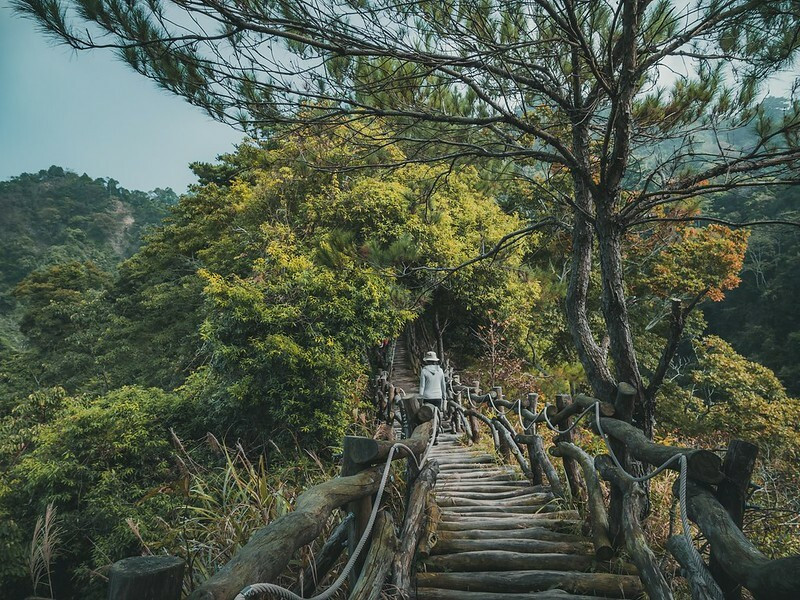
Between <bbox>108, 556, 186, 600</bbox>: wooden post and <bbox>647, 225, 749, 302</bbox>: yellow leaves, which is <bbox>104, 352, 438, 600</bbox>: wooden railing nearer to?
<bbox>108, 556, 186, 600</bbox>: wooden post

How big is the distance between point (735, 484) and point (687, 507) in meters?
0.27

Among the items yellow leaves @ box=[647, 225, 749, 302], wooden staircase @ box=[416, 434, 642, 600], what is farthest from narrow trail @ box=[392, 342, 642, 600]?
yellow leaves @ box=[647, 225, 749, 302]

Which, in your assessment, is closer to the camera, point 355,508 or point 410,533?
point 355,508

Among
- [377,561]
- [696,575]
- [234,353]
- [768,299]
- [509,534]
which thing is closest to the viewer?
[696,575]

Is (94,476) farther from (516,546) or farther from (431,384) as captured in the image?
(516,546)

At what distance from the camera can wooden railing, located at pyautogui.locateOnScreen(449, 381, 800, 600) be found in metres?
1.36

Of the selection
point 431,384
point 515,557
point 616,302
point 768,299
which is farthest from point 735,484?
point 768,299

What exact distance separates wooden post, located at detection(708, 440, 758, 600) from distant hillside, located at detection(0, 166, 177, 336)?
36084 mm

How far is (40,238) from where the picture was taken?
4153 centimetres

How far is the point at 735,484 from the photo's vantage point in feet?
5.67

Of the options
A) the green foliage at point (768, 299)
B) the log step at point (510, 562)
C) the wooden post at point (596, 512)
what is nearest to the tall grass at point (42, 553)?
the log step at point (510, 562)

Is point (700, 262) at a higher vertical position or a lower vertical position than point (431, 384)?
higher

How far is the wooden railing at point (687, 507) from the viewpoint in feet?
4.48

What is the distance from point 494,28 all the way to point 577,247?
223cm
